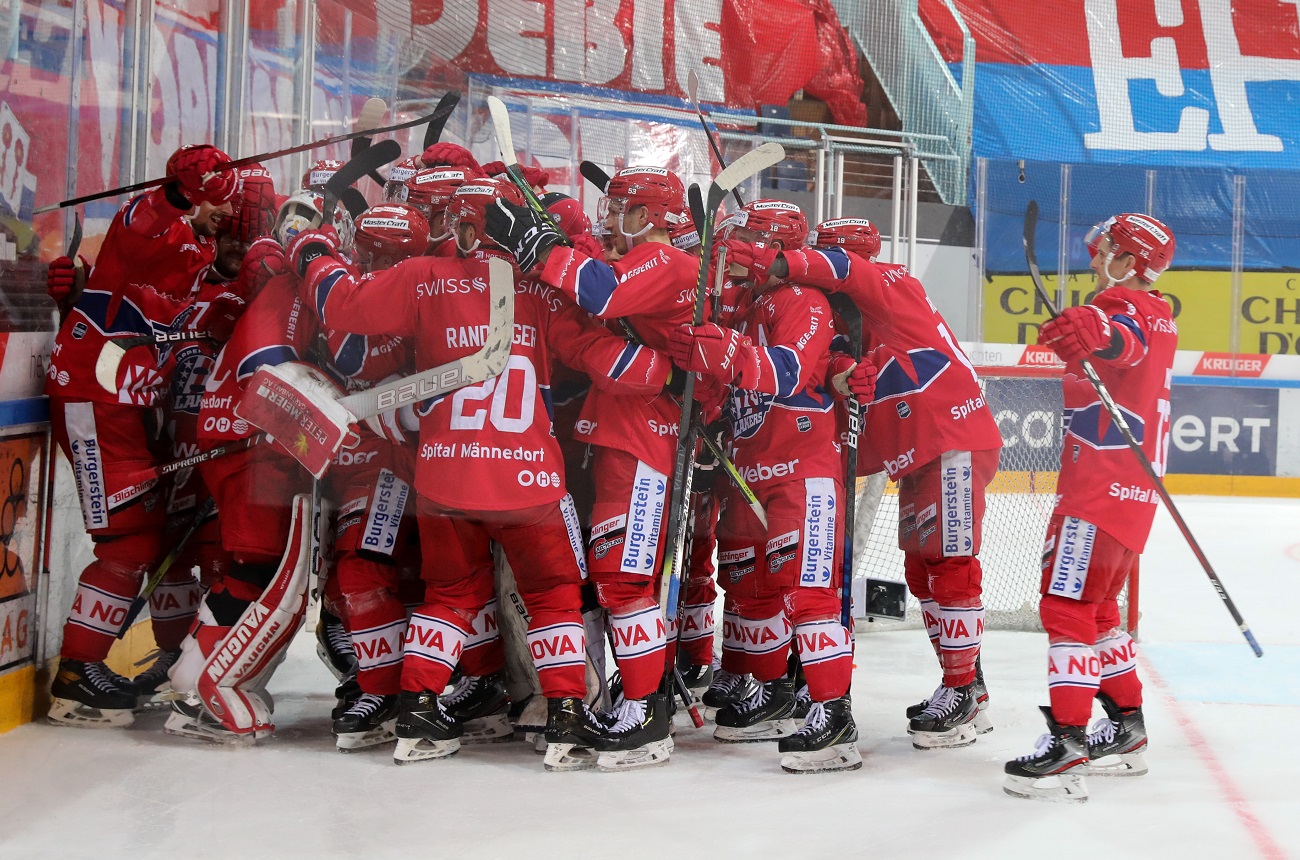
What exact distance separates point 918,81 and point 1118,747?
212cm

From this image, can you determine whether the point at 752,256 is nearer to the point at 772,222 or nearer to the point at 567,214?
the point at 772,222

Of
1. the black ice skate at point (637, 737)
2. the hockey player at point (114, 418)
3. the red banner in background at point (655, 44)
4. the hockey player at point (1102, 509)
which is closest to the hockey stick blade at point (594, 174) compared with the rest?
the red banner in background at point (655, 44)

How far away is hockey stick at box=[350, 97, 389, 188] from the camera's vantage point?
3.53m

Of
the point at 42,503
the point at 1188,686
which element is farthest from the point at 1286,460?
the point at 42,503

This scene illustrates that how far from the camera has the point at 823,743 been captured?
9.50 feet

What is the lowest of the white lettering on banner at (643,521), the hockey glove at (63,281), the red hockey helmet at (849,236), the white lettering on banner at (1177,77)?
the white lettering on banner at (643,521)

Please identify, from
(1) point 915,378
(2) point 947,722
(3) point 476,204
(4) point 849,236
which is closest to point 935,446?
(1) point 915,378

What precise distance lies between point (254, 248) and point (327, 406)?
0.48 m

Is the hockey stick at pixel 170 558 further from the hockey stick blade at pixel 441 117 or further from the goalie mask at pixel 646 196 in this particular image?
the goalie mask at pixel 646 196

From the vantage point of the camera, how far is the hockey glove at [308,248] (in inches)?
116

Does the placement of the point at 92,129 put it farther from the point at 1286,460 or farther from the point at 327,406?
the point at 1286,460

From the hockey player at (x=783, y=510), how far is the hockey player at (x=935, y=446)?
0.19 meters

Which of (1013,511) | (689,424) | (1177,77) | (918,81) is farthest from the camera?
(1177,77)

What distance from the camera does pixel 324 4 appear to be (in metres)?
4.19
